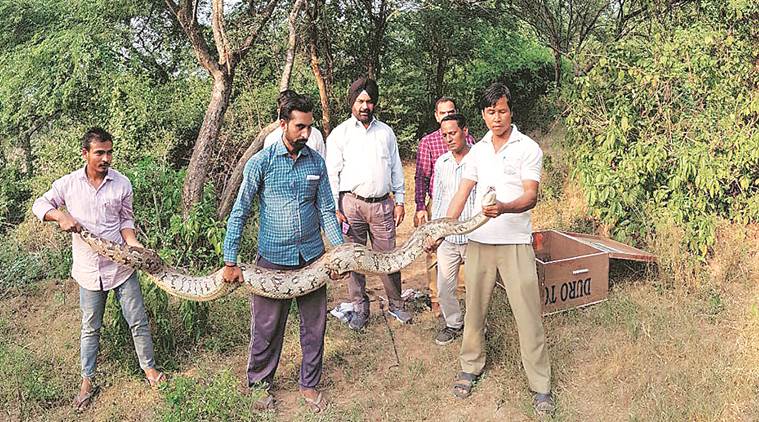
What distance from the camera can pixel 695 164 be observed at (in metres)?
6.16

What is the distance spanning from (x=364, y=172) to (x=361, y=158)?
0.13 meters

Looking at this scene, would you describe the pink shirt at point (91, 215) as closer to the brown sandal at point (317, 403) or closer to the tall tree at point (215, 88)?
the brown sandal at point (317, 403)

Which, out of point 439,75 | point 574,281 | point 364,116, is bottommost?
point 574,281

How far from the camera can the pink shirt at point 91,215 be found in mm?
4320

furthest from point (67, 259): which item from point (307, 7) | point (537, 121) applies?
point (537, 121)

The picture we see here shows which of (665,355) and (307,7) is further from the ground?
(307,7)

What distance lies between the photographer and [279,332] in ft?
14.6

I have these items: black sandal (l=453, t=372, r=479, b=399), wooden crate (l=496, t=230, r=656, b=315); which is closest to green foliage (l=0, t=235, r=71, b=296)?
black sandal (l=453, t=372, r=479, b=399)

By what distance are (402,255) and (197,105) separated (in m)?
7.19

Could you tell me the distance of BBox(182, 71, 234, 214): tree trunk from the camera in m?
6.88

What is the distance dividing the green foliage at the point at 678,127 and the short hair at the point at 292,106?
4.04 meters

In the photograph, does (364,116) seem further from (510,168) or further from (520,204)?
(520,204)

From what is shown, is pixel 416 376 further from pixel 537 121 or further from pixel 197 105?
pixel 537 121

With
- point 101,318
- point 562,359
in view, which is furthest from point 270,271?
point 562,359
